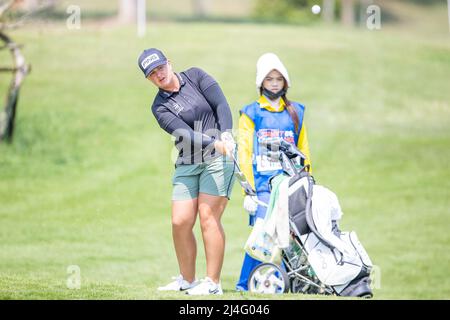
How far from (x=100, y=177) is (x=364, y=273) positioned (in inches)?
363

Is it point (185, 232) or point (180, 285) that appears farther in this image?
point (180, 285)

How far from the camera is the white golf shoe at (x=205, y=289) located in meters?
6.63

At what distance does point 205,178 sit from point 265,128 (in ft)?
2.64

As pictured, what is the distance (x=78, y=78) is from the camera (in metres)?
20.8

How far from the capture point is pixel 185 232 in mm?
6793

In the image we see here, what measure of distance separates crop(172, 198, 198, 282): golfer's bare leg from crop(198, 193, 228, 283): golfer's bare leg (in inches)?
3.4

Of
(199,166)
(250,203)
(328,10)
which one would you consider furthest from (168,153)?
(328,10)

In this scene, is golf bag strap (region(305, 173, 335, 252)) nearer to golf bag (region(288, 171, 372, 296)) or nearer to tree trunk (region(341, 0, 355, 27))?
golf bag (region(288, 171, 372, 296))

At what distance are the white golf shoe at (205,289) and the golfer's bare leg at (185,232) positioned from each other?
0.24m

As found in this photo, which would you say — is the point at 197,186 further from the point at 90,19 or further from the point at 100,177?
the point at 90,19

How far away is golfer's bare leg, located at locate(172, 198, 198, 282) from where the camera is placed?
22.1 ft

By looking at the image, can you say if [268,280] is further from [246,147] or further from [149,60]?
[149,60]

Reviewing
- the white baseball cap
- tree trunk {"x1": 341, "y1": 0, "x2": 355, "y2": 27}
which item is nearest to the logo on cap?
the white baseball cap

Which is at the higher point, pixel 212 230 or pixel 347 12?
pixel 347 12
